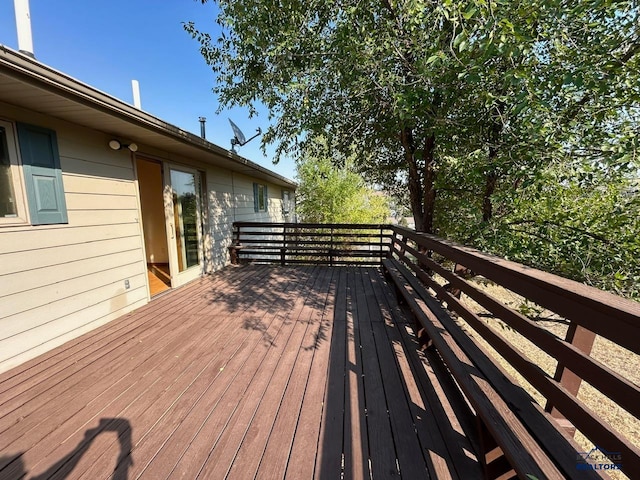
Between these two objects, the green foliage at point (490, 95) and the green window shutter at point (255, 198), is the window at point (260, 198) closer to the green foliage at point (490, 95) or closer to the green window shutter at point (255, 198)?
the green window shutter at point (255, 198)

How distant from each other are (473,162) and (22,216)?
15.3ft

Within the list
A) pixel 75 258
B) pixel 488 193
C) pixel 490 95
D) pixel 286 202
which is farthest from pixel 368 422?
pixel 286 202

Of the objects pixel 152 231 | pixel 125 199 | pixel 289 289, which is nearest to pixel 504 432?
pixel 289 289

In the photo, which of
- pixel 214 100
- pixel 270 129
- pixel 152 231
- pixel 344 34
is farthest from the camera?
pixel 152 231

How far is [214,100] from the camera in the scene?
459 cm

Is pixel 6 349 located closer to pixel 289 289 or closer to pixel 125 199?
pixel 125 199

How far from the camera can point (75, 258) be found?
272 centimetres

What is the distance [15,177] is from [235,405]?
8.62 ft

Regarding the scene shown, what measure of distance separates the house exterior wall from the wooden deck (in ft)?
0.83

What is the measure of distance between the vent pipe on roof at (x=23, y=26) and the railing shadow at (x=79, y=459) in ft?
9.18

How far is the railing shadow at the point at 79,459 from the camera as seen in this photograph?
1.33 metres

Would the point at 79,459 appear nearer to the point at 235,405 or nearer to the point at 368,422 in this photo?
the point at 235,405

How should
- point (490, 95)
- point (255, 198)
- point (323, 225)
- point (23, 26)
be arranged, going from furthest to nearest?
1. point (255, 198)
2. point (323, 225)
3. point (490, 95)
4. point (23, 26)

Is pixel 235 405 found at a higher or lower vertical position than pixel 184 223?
lower
